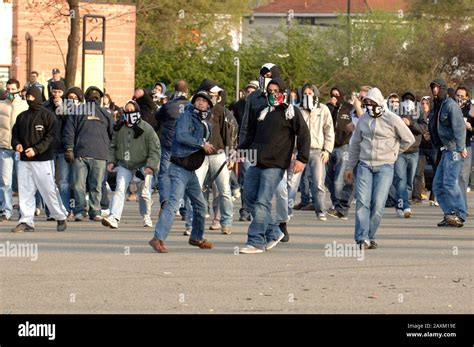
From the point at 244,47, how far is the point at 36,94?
41.6 meters

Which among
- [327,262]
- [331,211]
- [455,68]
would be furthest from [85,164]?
[455,68]

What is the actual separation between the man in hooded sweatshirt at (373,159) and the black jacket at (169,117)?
4.19m

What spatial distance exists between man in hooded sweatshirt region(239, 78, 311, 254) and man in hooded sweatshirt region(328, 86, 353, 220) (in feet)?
19.7

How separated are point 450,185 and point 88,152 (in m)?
5.04

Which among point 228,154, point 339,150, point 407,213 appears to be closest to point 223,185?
point 228,154

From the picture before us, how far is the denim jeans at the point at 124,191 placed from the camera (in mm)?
19484

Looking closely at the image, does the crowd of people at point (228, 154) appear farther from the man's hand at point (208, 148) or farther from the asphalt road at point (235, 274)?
the asphalt road at point (235, 274)

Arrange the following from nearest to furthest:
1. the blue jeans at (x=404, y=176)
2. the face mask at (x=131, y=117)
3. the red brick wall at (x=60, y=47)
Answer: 1. the face mask at (x=131, y=117)
2. the blue jeans at (x=404, y=176)
3. the red brick wall at (x=60, y=47)

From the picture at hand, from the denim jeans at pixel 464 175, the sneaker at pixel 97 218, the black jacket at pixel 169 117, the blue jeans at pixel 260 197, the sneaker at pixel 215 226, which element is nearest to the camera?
the blue jeans at pixel 260 197

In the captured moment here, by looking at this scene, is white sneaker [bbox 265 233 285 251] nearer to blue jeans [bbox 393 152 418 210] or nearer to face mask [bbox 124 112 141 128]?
face mask [bbox 124 112 141 128]

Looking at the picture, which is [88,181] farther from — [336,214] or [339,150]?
[339,150]

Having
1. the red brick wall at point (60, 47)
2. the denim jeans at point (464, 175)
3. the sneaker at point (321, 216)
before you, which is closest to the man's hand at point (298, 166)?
the denim jeans at point (464, 175)

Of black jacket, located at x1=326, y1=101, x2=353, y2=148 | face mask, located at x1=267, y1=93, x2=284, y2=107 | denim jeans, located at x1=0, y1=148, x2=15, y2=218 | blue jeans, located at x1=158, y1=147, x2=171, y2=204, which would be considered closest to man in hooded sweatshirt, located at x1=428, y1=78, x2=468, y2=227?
black jacket, located at x1=326, y1=101, x2=353, y2=148

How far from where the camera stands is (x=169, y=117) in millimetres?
20844
